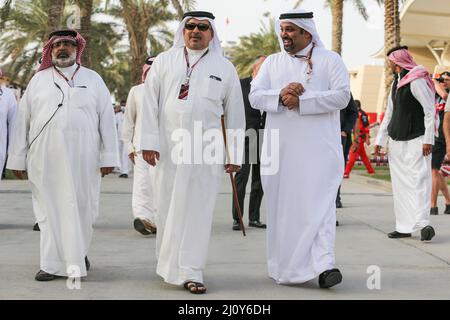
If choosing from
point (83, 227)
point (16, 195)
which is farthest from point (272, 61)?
point (16, 195)

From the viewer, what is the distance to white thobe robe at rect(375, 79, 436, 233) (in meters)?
9.48

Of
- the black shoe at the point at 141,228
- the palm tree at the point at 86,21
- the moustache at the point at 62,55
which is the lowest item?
the black shoe at the point at 141,228

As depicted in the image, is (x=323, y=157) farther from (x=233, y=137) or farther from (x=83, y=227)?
(x=83, y=227)

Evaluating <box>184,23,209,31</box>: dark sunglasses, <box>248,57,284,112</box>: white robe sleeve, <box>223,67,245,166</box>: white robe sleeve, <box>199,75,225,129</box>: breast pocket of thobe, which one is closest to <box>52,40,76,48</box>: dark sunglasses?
<box>184,23,209,31</box>: dark sunglasses

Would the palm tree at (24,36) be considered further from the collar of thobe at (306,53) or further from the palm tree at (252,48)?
the collar of thobe at (306,53)

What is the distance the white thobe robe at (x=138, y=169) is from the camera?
9.99 metres

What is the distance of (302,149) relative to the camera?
6770mm

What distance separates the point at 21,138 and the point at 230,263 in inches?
83.9

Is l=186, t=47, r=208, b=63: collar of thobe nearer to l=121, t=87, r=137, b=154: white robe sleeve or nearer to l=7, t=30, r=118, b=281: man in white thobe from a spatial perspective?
l=7, t=30, r=118, b=281: man in white thobe

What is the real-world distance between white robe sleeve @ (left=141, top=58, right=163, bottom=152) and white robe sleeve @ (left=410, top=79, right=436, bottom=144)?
3799 millimetres

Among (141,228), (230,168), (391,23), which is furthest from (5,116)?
(391,23)

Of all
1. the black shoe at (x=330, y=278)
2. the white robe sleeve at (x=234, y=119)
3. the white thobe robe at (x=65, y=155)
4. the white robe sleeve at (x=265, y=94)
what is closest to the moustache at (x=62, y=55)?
the white thobe robe at (x=65, y=155)

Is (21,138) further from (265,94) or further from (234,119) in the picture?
(265,94)

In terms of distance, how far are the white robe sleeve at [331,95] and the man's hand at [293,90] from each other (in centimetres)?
4
